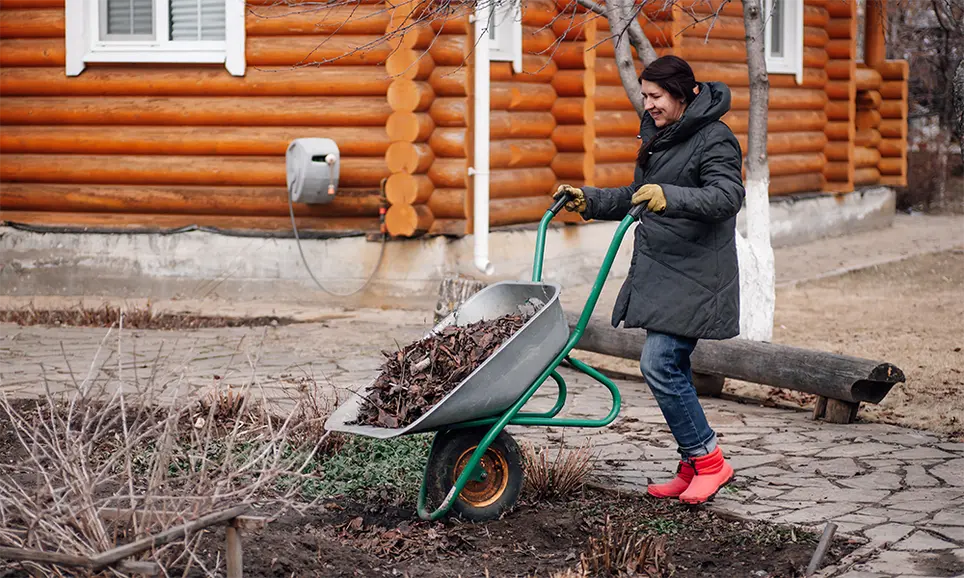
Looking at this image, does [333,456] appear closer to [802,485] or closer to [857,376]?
[802,485]

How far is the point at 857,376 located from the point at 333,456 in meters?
2.64

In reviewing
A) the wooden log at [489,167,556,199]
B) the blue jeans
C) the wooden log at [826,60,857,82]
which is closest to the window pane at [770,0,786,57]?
the wooden log at [826,60,857,82]

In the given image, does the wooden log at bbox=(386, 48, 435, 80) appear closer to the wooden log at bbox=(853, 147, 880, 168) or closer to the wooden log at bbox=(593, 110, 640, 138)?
the wooden log at bbox=(593, 110, 640, 138)

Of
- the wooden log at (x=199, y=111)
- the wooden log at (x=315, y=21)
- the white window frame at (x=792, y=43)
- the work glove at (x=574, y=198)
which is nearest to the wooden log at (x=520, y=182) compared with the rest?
the wooden log at (x=199, y=111)

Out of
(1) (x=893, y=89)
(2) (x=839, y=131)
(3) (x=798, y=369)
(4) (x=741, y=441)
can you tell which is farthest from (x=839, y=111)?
(4) (x=741, y=441)

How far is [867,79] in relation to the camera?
1841cm

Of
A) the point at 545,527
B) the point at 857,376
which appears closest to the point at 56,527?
the point at 545,527

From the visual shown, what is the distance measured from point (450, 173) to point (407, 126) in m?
0.54

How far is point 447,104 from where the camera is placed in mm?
10656

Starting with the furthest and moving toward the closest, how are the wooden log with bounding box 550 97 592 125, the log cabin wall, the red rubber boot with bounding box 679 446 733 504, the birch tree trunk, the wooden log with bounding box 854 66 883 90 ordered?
1. the wooden log with bounding box 854 66 883 90
2. the wooden log with bounding box 550 97 592 125
3. the log cabin wall
4. the birch tree trunk
5. the red rubber boot with bounding box 679 446 733 504

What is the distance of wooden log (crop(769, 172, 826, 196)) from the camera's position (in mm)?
15805

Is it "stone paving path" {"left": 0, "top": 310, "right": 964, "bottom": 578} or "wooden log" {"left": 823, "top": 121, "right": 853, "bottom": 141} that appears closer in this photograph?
"stone paving path" {"left": 0, "top": 310, "right": 964, "bottom": 578}

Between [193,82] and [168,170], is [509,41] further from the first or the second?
[168,170]

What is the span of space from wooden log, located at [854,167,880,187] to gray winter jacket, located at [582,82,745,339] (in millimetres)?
14326
